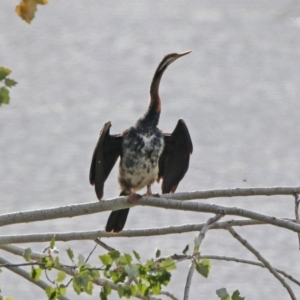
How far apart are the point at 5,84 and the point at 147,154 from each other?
1.76m

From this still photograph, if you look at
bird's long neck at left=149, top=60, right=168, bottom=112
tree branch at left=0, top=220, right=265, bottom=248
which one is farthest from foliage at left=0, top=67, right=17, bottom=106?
bird's long neck at left=149, top=60, right=168, bottom=112

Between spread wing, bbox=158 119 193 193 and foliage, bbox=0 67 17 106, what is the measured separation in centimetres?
182

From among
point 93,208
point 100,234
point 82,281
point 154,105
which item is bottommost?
point 82,281

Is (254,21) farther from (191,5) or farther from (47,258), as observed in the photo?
(47,258)

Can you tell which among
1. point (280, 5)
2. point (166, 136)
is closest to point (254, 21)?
point (280, 5)

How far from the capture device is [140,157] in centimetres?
360

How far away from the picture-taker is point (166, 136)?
3762 millimetres

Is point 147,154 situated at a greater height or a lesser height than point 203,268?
greater

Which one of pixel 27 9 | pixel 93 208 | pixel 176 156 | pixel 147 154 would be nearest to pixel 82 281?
pixel 93 208

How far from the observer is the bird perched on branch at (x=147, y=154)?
3.60m

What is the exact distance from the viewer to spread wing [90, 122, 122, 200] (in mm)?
3461

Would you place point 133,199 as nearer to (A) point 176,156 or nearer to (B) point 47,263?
(A) point 176,156

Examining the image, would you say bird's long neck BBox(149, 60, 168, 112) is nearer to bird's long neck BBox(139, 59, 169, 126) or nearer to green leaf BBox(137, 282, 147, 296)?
bird's long neck BBox(139, 59, 169, 126)

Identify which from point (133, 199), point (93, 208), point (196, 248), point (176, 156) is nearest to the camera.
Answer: point (196, 248)
